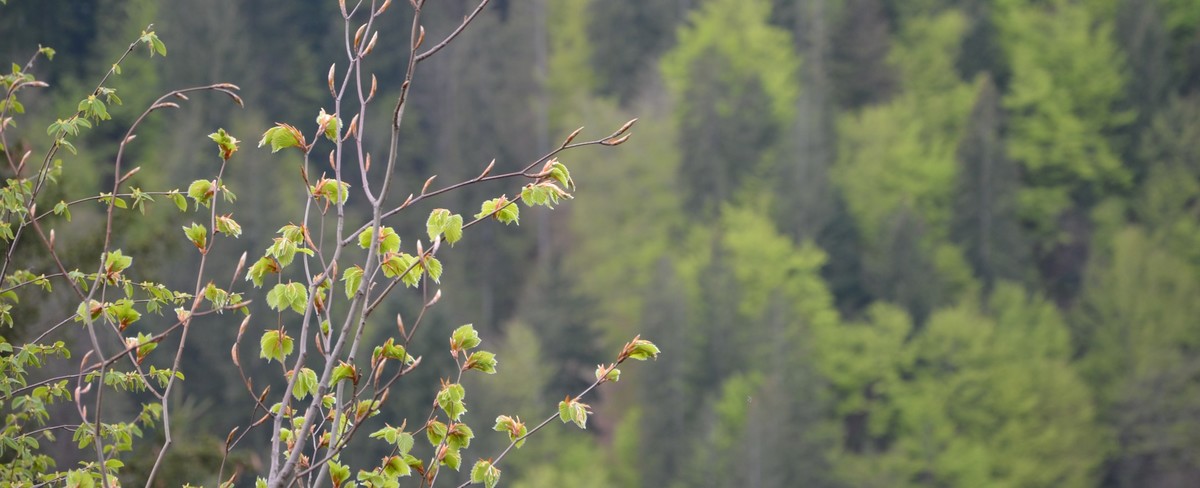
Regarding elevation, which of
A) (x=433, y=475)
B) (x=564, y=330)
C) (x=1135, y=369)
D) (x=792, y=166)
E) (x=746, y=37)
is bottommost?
(x=433, y=475)

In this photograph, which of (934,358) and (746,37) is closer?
(934,358)

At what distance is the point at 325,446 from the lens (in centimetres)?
444

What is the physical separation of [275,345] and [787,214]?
39941 millimetres

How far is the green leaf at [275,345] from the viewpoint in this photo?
3.95m

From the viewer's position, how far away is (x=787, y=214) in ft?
142

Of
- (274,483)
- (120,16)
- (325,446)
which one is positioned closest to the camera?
(274,483)

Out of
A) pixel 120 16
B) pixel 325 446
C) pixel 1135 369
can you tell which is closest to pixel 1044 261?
pixel 1135 369

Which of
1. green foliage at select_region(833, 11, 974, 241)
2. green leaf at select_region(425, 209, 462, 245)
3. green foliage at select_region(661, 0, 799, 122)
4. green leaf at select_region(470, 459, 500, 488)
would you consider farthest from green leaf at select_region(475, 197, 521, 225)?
green foliage at select_region(661, 0, 799, 122)

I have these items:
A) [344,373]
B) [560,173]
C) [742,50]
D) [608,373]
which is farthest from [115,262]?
[742,50]

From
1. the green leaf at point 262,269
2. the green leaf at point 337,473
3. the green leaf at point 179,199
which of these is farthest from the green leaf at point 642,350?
the green leaf at point 179,199

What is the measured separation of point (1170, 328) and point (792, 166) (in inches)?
472

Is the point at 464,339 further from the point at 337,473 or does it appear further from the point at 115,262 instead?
the point at 115,262

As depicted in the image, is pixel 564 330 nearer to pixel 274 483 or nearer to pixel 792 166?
pixel 792 166

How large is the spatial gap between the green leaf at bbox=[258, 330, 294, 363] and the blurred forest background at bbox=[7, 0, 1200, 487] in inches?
1107
